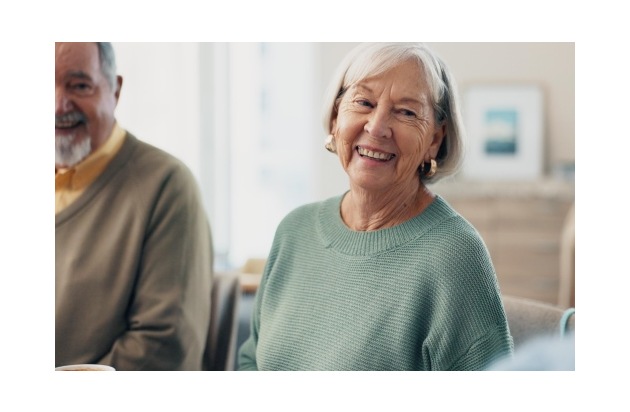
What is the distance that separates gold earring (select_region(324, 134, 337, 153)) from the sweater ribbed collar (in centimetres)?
11

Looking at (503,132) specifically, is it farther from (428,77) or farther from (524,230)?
(428,77)

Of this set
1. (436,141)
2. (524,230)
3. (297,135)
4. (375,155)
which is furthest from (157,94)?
(524,230)

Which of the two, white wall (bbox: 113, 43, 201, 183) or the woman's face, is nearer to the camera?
the woman's face

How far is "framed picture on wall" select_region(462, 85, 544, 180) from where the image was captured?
174cm

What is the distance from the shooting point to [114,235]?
1.77 m

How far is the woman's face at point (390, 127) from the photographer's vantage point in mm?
1532

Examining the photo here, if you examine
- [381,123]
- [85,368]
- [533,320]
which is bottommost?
[85,368]

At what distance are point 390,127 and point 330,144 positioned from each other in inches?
7.5

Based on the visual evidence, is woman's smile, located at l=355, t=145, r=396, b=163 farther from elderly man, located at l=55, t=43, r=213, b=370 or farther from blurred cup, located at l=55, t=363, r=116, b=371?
blurred cup, located at l=55, t=363, r=116, b=371

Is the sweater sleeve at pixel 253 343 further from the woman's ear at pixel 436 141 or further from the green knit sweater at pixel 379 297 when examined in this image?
the woman's ear at pixel 436 141

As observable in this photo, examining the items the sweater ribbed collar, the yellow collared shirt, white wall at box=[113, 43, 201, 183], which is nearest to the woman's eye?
the sweater ribbed collar

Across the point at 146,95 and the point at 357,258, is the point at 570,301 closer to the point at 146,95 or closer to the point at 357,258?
the point at 357,258
